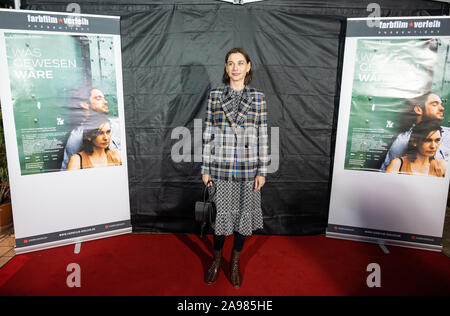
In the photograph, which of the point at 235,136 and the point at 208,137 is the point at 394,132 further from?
the point at 208,137

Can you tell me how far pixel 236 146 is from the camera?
1.96 metres

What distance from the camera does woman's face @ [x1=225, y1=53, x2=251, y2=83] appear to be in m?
1.87

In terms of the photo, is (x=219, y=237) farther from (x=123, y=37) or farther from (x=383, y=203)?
(x=123, y=37)

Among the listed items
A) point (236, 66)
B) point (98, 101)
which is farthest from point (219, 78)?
point (98, 101)

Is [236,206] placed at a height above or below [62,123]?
below

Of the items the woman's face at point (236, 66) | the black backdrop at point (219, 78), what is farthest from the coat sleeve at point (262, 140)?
the black backdrop at point (219, 78)

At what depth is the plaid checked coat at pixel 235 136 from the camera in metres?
1.94

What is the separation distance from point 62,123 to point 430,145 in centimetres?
317

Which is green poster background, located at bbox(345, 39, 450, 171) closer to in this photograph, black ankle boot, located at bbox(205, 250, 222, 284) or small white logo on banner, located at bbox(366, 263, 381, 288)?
small white logo on banner, located at bbox(366, 263, 381, 288)

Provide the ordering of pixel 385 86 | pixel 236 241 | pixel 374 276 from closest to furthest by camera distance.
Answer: pixel 236 241 → pixel 374 276 → pixel 385 86

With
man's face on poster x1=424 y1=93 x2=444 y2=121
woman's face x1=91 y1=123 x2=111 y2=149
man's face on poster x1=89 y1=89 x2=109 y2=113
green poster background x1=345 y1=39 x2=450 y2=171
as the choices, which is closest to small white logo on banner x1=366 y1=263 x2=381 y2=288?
green poster background x1=345 y1=39 x2=450 y2=171

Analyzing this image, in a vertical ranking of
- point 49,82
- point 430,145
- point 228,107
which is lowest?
point 430,145

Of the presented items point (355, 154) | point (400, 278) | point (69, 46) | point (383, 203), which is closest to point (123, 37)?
point (69, 46)

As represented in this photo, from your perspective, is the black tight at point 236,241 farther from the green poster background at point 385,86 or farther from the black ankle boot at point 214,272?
the green poster background at point 385,86
